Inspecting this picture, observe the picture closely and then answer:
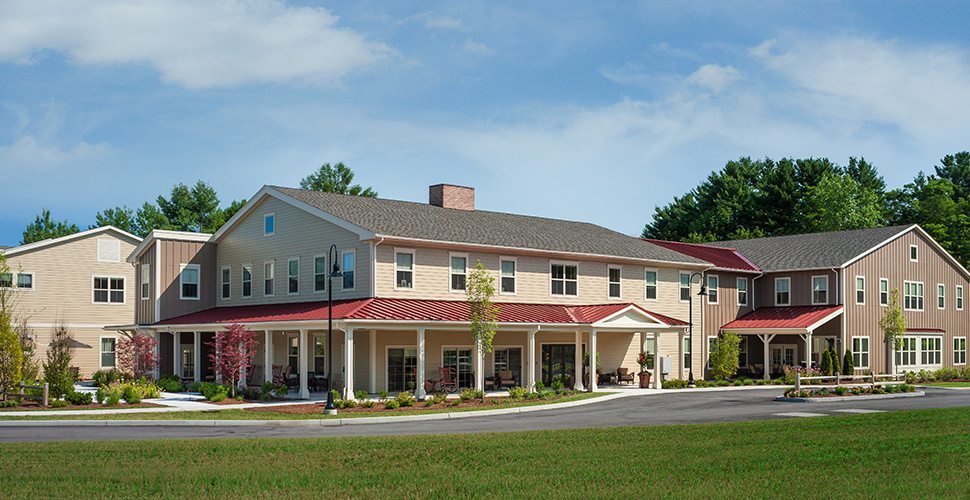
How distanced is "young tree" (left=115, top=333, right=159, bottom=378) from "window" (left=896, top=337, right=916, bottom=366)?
37.0 metres

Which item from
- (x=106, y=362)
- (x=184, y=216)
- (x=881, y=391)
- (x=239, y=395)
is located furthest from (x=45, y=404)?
(x=184, y=216)

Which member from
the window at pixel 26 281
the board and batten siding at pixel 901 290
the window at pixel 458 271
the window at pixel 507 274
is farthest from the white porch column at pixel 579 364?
the window at pixel 26 281

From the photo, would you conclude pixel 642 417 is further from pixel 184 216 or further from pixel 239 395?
pixel 184 216

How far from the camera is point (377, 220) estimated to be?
3828cm

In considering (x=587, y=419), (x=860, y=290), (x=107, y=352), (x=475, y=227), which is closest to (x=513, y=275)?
(x=475, y=227)

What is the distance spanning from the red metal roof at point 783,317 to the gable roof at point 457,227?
4475mm

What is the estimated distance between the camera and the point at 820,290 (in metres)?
50.8

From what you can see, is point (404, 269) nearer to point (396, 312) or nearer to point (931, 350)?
point (396, 312)

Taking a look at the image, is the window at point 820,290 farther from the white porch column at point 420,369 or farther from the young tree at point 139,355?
the young tree at point 139,355

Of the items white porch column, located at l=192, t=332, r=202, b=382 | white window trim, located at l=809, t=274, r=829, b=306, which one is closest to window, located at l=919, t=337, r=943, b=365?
white window trim, located at l=809, t=274, r=829, b=306

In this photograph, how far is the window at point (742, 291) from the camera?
5256 cm

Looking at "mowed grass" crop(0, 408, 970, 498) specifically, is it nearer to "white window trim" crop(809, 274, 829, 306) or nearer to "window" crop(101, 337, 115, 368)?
"white window trim" crop(809, 274, 829, 306)

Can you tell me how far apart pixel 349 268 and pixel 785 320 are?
23.4 metres

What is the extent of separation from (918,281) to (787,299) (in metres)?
8.31
